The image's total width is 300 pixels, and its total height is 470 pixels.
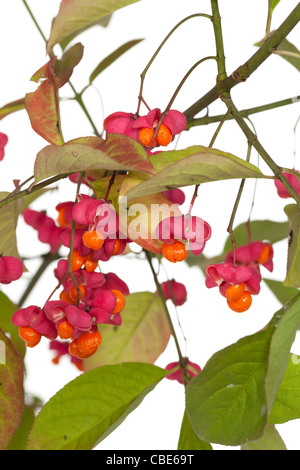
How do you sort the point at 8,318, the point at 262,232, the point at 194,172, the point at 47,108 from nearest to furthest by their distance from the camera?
the point at 194,172, the point at 47,108, the point at 8,318, the point at 262,232

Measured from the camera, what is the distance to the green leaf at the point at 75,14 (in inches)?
17.4

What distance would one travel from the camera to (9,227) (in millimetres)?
587

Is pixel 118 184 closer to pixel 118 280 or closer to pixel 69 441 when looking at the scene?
pixel 118 280

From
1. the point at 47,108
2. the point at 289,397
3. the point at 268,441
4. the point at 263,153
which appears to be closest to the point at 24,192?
the point at 47,108

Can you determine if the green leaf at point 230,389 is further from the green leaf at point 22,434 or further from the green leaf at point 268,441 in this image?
the green leaf at point 22,434

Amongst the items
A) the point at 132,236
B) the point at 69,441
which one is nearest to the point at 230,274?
the point at 132,236

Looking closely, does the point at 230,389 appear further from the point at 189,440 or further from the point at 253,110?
the point at 253,110

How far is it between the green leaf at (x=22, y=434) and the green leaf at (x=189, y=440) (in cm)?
26

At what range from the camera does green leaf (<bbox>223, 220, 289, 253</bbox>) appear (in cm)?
82

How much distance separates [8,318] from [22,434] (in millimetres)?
281

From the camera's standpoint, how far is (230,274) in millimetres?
507

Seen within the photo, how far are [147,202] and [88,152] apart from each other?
79mm

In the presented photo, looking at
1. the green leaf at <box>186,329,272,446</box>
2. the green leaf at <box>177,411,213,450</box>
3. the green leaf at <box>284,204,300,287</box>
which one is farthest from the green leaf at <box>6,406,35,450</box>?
the green leaf at <box>284,204,300,287</box>

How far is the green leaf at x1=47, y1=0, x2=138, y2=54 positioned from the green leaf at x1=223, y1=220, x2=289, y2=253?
1.45 ft
